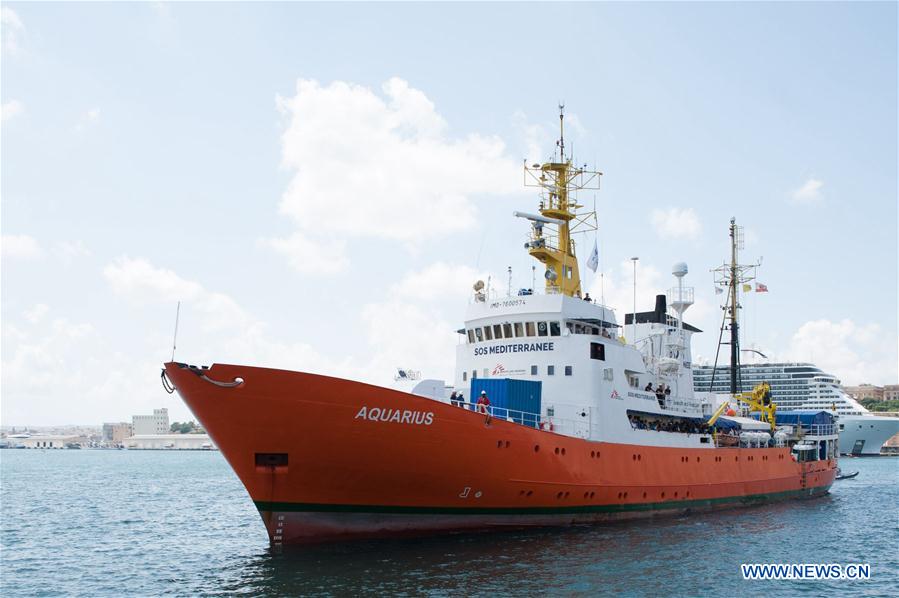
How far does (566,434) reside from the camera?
23.4 m

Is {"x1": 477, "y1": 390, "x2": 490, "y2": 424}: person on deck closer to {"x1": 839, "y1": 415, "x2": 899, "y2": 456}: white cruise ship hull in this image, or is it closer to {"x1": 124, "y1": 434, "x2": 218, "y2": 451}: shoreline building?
{"x1": 839, "y1": 415, "x2": 899, "y2": 456}: white cruise ship hull

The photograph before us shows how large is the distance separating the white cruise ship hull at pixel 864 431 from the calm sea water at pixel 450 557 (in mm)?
70905

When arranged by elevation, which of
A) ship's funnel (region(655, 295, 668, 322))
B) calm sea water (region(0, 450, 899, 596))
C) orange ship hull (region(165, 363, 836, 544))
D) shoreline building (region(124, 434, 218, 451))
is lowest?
shoreline building (region(124, 434, 218, 451))

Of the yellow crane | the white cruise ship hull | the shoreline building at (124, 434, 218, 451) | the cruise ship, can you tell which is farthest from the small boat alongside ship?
the shoreline building at (124, 434, 218, 451)

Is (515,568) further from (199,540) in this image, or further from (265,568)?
(199,540)

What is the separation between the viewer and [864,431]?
94562 mm

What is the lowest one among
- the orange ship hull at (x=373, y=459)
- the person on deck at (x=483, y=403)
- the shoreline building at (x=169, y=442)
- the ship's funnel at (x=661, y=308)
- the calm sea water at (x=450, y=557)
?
the shoreline building at (x=169, y=442)

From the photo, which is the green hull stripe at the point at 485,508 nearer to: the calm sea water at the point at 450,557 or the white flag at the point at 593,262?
the calm sea water at the point at 450,557

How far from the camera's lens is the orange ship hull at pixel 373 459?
1684 cm

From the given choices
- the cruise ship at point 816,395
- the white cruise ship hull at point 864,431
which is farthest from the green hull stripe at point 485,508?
the white cruise ship hull at point 864,431

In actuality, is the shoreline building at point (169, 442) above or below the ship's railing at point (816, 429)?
below

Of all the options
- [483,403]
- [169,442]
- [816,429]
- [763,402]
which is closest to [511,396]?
[483,403]

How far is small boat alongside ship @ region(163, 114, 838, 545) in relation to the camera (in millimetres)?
17141

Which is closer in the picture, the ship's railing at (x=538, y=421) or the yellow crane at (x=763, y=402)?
the ship's railing at (x=538, y=421)
